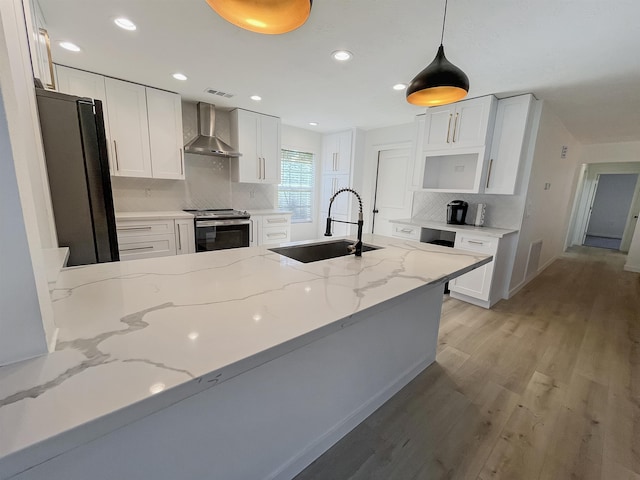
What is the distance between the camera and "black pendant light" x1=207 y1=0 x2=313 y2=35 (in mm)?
976

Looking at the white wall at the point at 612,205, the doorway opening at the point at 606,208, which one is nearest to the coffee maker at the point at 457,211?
the doorway opening at the point at 606,208

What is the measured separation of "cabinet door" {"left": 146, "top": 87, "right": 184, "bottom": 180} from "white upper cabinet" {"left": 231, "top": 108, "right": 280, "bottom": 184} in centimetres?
81

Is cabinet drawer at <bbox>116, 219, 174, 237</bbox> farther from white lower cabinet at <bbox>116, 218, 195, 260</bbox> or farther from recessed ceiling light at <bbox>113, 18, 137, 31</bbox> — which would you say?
recessed ceiling light at <bbox>113, 18, 137, 31</bbox>

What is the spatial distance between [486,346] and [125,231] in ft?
12.7

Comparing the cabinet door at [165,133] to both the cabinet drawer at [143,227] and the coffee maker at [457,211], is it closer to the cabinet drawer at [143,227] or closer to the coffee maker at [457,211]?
the cabinet drawer at [143,227]

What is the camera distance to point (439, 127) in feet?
11.1

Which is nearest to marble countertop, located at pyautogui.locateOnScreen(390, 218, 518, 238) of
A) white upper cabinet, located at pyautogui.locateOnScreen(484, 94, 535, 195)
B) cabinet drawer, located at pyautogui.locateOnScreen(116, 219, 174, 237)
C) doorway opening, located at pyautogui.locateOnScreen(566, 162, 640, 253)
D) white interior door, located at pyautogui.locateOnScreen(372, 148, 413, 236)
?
white upper cabinet, located at pyautogui.locateOnScreen(484, 94, 535, 195)

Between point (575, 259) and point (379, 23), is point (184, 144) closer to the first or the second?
point (379, 23)

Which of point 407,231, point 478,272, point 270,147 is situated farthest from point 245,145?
point 478,272

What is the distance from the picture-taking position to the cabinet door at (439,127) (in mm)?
3299

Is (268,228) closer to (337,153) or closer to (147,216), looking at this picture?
(147,216)

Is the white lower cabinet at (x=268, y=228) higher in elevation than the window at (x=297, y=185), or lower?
lower

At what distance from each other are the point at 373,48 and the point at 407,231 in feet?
7.49

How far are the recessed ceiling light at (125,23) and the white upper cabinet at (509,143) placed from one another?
363 centimetres
